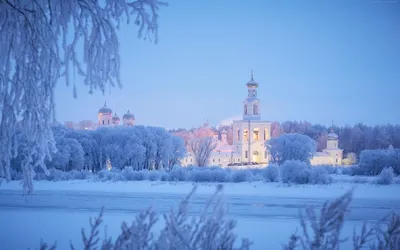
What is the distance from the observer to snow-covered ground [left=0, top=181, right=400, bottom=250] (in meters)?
11.4

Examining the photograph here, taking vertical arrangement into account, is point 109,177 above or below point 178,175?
below

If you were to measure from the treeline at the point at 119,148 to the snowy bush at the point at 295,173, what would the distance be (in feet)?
61.3

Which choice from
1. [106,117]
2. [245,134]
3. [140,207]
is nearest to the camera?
[140,207]

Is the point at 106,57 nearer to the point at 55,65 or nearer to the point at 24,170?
the point at 55,65

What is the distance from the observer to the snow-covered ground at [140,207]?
11.4m

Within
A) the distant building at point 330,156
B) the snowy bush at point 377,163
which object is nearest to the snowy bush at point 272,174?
the snowy bush at point 377,163

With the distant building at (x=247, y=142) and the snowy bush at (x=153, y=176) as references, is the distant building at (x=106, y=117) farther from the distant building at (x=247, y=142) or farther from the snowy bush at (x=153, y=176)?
the snowy bush at (x=153, y=176)

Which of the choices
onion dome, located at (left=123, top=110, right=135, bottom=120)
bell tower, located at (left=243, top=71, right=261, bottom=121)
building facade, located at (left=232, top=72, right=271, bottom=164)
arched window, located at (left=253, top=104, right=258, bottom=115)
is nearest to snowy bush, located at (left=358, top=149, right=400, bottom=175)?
building facade, located at (left=232, top=72, right=271, bottom=164)

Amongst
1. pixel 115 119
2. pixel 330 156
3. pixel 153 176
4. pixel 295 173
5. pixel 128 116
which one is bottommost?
pixel 153 176

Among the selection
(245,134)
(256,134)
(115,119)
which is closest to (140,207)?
(245,134)

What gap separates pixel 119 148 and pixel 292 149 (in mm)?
19115

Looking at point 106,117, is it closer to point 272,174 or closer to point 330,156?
point 330,156

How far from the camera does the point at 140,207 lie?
17219 mm

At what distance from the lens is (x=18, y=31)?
14.1 ft
